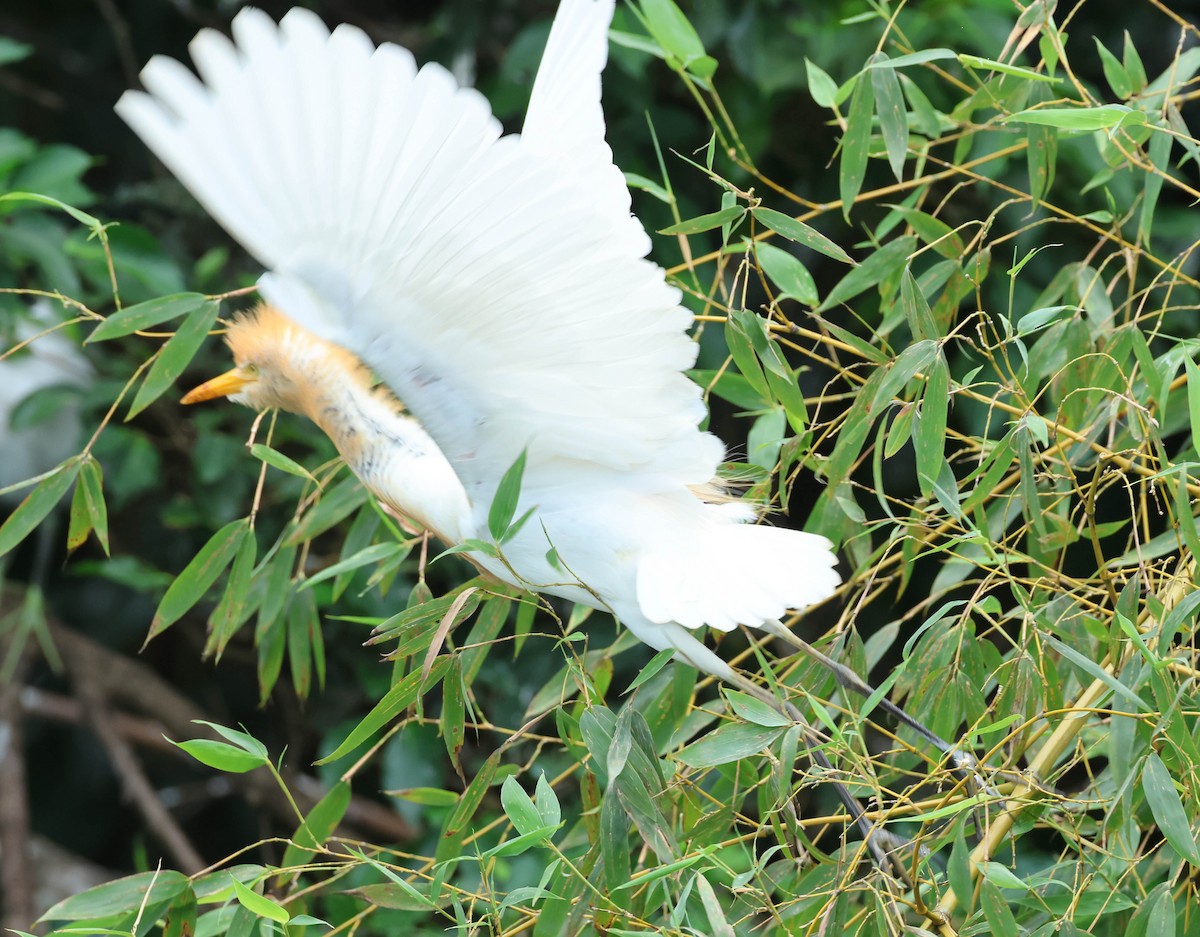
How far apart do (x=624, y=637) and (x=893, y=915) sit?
11.6 inches

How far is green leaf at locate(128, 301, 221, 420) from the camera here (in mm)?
778

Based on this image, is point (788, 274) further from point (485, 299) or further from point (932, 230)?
point (485, 299)

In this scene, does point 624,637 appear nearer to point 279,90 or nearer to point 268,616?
point 268,616

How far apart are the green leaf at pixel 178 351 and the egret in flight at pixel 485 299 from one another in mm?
131

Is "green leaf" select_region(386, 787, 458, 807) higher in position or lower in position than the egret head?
lower

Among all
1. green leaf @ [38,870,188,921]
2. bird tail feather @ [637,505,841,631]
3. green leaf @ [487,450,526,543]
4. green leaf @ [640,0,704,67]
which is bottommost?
green leaf @ [38,870,188,921]

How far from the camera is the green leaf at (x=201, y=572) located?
82 centimetres

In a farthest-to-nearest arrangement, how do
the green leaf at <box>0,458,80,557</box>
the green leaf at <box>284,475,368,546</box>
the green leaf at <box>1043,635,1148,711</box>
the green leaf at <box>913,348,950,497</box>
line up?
the green leaf at <box>284,475,368,546</box> → the green leaf at <box>0,458,80,557</box> → the green leaf at <box>913,348,950,497</box> → the green leaf at <box>1043,635,1148,711</box>

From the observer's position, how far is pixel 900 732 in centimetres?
81

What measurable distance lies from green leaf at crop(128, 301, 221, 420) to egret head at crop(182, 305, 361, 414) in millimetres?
45

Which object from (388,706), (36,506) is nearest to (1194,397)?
(388,706)

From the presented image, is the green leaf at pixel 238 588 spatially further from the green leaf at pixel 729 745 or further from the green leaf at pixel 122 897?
the green leaf at pixel 729 745

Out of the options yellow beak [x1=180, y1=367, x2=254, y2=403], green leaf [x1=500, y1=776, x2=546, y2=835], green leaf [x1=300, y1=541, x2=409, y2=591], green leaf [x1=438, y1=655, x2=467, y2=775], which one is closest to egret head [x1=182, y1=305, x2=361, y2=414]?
→ yellow beak [x1=180, y1=367, x2=254, y2=403]

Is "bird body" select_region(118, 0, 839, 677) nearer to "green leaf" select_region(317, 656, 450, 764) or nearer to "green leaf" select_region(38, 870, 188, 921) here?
"green leaf" select_region(317, 656, 450, 764)
